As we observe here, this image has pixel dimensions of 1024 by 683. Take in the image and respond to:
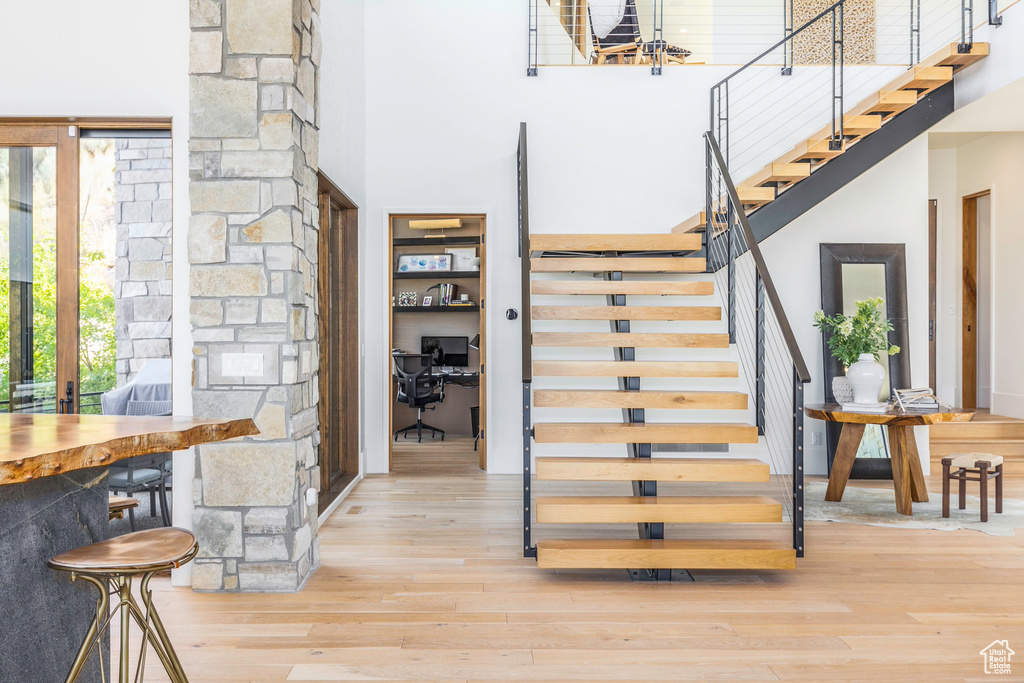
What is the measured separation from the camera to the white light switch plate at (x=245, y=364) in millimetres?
3105

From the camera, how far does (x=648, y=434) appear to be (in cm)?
345

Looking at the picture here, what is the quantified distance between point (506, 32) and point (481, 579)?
4.49 meters

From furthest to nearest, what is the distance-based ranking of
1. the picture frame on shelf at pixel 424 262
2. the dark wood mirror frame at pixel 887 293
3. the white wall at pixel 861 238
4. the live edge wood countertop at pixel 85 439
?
the picture frame on shelf at pixel 424 262 → the white wall at pixel 861 238 → the dark wood mirror frame at pixel 887 293 → the live edge wood countertop at pixel 85 439

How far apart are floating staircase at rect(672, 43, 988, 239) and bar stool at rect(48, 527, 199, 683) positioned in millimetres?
3918

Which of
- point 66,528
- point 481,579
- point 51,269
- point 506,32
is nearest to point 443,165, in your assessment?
point 506,32

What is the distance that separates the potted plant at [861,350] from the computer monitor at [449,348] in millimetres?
4222

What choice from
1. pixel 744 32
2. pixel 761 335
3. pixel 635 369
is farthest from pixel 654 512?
pixel 744 32

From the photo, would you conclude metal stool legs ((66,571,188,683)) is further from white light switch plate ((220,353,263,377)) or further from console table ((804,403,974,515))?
console table ((804,403,974,515))

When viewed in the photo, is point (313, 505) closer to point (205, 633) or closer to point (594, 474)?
point (205, 633)

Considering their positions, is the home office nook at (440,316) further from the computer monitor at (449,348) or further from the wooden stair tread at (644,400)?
the wooden stair tread at (644,400)

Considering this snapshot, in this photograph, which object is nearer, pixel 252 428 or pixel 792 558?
pixel 252 428

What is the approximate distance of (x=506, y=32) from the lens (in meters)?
5.69

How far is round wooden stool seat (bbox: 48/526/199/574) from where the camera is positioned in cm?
152

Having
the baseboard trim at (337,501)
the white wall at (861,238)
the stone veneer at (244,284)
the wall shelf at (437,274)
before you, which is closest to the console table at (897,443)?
the white wall at (861,238)
